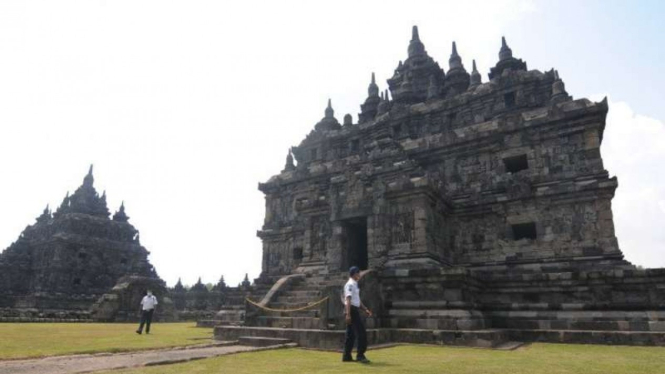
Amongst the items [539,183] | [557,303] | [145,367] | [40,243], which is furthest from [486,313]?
[40,243]

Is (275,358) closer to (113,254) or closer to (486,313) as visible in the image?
(486,313)

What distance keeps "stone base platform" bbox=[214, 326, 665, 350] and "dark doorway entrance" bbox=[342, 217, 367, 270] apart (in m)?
6.30

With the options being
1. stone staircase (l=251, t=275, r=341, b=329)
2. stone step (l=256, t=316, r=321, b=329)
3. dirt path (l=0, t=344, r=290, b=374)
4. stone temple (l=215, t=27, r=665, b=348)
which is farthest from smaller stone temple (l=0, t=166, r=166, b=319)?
dirt path (l=0, t=344, r=290, b=374)

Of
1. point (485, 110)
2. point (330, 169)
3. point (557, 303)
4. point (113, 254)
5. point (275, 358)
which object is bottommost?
point (275, 358)

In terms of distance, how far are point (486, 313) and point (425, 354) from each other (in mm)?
6269

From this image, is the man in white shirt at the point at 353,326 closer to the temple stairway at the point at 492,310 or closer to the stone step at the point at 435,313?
the temple stairway at the point at 492,310

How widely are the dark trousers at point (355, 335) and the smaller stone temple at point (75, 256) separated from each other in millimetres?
35952

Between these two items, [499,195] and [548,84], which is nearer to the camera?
[499,195]

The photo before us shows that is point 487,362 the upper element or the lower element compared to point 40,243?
lower

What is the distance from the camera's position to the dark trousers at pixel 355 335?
8211mm

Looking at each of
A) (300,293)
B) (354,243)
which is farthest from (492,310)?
(300,293)

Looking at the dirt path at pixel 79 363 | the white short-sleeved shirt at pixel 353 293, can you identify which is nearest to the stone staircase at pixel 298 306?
the white short-sleeved shirt at pixel 353 293

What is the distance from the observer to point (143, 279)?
31828mm

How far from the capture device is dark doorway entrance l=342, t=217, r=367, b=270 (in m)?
18.2
